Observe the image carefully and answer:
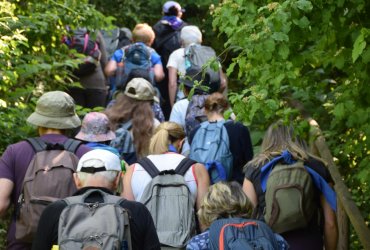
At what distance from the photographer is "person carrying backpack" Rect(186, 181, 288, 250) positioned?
562 centimetres

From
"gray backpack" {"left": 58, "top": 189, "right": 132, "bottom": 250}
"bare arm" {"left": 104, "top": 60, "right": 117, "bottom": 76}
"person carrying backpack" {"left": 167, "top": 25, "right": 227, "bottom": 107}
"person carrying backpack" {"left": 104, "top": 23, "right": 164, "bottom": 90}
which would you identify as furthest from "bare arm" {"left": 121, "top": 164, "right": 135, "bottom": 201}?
"bare arm" {"left": 104, "top": 60, "right": 117, "bottom": 76}

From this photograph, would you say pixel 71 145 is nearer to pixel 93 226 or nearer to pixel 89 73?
pixel 93 226

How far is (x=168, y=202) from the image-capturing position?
701 centimetres

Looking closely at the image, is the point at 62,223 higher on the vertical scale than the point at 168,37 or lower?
lower

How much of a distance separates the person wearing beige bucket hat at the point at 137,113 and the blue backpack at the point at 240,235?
3.44 meters

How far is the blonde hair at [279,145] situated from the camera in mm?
7344

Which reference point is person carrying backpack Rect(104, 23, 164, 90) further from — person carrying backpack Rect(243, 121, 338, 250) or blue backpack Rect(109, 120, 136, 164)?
person carrying backpack Rect(243, 121, 338, 250)

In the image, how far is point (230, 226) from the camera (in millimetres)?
5652

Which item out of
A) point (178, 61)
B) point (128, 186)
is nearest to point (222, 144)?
point (128, 186)

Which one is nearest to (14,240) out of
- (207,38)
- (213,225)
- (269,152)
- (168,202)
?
(168,202)

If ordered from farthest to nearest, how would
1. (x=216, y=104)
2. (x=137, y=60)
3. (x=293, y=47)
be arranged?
(x=137, y=60)
(x=216, y=104)
(x=293, y=47)

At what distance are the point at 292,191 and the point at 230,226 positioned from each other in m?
1.55

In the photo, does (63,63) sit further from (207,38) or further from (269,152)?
(207,38)

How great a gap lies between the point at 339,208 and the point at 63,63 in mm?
3147
